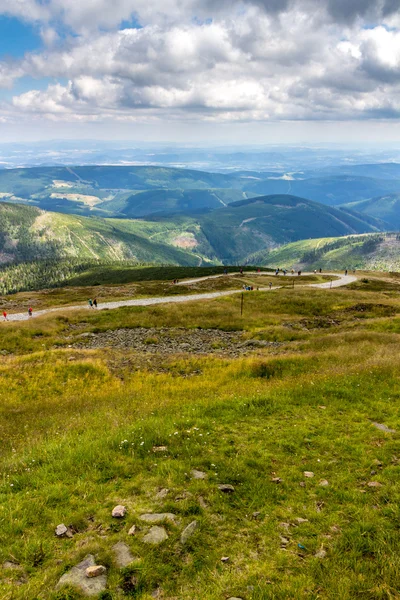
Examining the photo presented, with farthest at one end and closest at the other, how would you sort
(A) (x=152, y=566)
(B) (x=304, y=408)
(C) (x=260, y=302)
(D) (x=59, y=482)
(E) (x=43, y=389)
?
(C) (x=260, y=302) → (E) (x=43, y=389) → (B) (x=304, y=408) → (D) (x=59, y=482) → (A) (x=152, y=566)

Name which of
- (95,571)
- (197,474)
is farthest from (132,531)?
(197,474)

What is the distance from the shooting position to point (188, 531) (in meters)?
8.39

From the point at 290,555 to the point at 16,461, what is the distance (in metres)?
9.47

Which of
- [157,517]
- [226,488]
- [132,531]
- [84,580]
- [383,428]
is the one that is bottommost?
[383,428]

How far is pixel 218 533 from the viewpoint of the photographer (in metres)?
8.48

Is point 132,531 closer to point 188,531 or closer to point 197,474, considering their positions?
point 188,531

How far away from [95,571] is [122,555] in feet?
2.53

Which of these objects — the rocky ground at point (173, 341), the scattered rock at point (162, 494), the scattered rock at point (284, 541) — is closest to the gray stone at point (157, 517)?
the scattered rock at point (162, 494)

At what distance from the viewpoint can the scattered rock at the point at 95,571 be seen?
7020mm

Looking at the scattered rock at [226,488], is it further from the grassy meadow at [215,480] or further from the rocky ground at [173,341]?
the rocky ground at [173,341]

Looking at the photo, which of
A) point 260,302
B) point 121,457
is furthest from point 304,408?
point 260,302

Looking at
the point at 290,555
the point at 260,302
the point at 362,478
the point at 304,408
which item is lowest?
the point at 260,302

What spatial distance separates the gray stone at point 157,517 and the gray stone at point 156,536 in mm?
254

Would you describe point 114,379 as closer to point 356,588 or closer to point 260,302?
point 356,588
